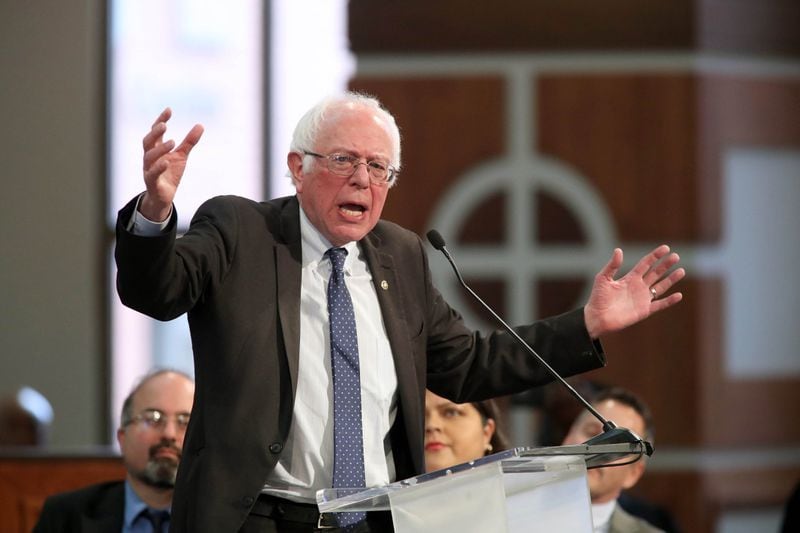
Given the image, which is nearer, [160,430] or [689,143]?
[160,430]

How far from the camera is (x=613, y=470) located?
12.6ft

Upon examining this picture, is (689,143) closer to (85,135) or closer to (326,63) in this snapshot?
(326,63)

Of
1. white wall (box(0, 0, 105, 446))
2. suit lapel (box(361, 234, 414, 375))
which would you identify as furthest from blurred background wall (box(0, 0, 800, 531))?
suit lapel (box(361, 234, 414, 375))

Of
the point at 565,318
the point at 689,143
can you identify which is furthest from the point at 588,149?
the point at 565,318

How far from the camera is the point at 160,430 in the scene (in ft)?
11.8

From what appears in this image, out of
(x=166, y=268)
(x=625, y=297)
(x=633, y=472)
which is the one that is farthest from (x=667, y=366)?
(x=166, y=268)

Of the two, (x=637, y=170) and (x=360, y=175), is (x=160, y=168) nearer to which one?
(x=360, y=175)

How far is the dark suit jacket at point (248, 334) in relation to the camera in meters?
2.26

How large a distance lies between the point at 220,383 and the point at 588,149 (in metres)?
4.26

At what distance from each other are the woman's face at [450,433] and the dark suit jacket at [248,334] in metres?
0.85

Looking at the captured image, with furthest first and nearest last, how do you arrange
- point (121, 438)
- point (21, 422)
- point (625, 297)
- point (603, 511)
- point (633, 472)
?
point (21, 422), point (633, 472), point (603, 511), point (121, 438), point (625, 297)

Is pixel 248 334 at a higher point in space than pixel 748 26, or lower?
lower

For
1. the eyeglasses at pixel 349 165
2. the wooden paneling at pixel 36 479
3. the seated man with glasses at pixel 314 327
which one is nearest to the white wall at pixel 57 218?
the wooden paneling at pixel 36 479

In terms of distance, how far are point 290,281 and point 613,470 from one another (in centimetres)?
169
